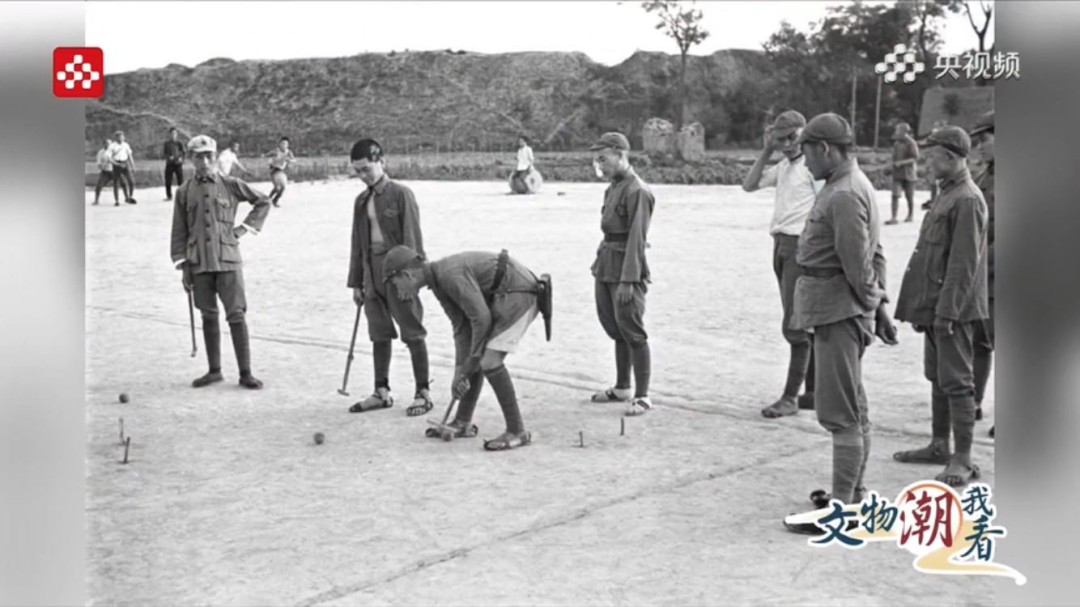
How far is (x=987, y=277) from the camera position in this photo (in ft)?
16.5

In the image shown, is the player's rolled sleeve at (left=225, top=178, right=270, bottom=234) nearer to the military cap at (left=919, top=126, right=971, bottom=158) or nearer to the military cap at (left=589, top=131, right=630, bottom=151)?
the military cap at (left=589, top=131, right=630, bottom=151)

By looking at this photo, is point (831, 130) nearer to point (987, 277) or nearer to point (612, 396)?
point (987, 277)

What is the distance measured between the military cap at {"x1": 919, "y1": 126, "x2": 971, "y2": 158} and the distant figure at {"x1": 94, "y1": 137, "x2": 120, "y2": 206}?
2.66m

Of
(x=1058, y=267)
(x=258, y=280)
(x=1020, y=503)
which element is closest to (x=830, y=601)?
(x=1020, y=503)

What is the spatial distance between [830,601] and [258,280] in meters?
4.02

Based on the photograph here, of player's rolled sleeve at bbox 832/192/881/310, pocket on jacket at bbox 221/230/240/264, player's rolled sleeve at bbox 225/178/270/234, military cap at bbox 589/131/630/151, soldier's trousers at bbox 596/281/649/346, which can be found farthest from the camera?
pocket on jacket at bbox 221/230/240/264

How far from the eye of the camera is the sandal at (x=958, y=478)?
475cm

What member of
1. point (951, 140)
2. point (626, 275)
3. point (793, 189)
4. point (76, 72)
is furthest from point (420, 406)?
point (76, 72)

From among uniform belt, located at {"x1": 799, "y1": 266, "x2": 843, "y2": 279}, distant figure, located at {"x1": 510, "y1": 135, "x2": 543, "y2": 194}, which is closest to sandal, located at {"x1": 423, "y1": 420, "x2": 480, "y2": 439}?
distant figure, located at {"x1": 510, "y1": 135, "x2": 543, "y2": 194}

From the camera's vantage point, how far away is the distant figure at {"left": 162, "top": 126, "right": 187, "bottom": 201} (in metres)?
4.40

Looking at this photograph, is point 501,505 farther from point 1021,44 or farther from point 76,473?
point 1021,44

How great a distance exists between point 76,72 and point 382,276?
2.81m

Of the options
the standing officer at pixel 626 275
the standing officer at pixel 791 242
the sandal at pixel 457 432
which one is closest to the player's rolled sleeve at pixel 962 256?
the standing officer at pixel 791 242

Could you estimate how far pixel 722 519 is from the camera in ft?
14.6
